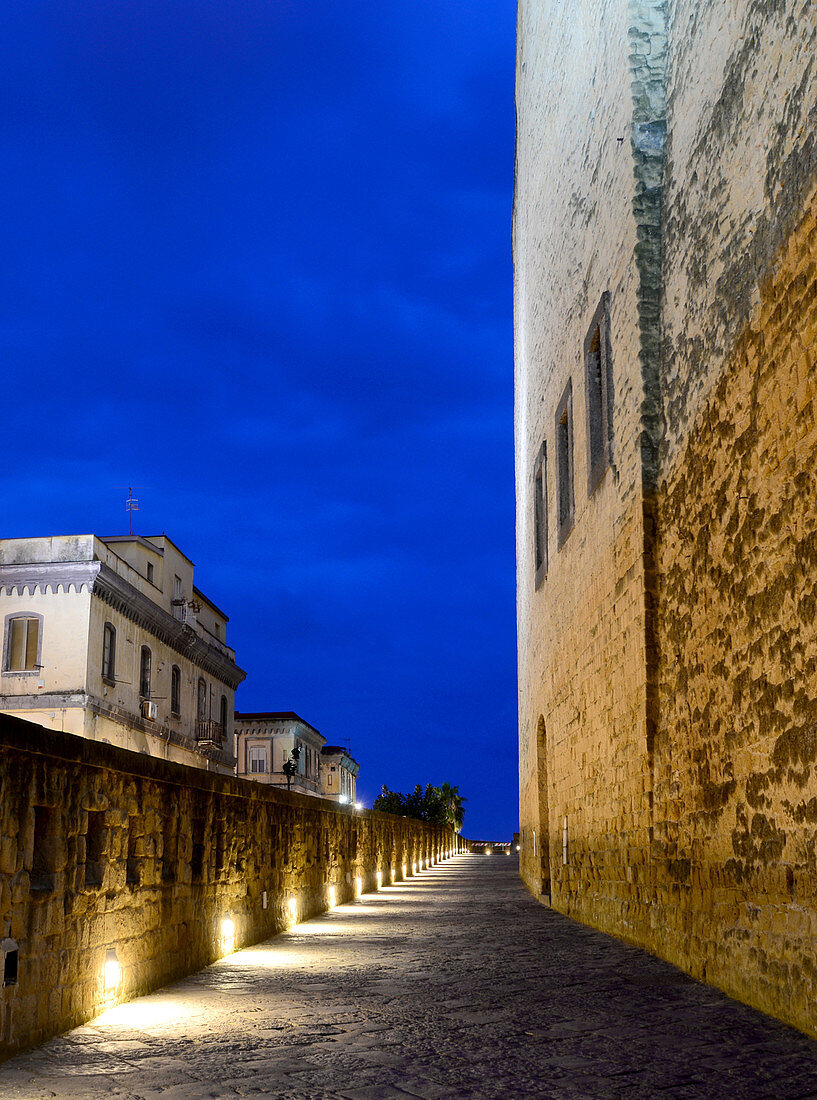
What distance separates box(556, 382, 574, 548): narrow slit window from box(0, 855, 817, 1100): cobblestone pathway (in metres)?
6.50

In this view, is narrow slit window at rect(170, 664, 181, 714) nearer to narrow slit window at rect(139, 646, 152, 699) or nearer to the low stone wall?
narrow slit window at rect(139, 646, 152, 699)

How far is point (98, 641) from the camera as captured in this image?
96.6ft

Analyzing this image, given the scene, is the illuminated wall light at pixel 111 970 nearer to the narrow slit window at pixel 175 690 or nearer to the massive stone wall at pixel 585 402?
the massive stone wall at pixel 585 402

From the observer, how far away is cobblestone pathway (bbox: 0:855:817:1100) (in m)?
3.98

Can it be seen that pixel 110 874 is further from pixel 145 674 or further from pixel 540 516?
pixel 145 674

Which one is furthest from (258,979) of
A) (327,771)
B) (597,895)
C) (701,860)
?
(327,771)

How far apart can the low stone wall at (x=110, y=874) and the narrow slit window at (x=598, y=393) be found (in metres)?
4.69

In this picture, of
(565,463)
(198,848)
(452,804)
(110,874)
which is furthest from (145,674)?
(452,804)

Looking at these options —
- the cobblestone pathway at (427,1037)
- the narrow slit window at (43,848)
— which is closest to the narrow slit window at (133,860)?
the cobblestone pathway at (427,1037)

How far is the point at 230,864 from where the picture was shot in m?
8.31

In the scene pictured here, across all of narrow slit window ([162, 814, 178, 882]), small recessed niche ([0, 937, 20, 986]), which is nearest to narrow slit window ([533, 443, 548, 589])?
narrow slit window ([162, 814, 178, 882])

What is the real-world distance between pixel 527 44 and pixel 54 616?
18623 mm

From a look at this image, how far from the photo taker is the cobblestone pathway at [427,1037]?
3.98m

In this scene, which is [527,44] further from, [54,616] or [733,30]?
[54,616]
